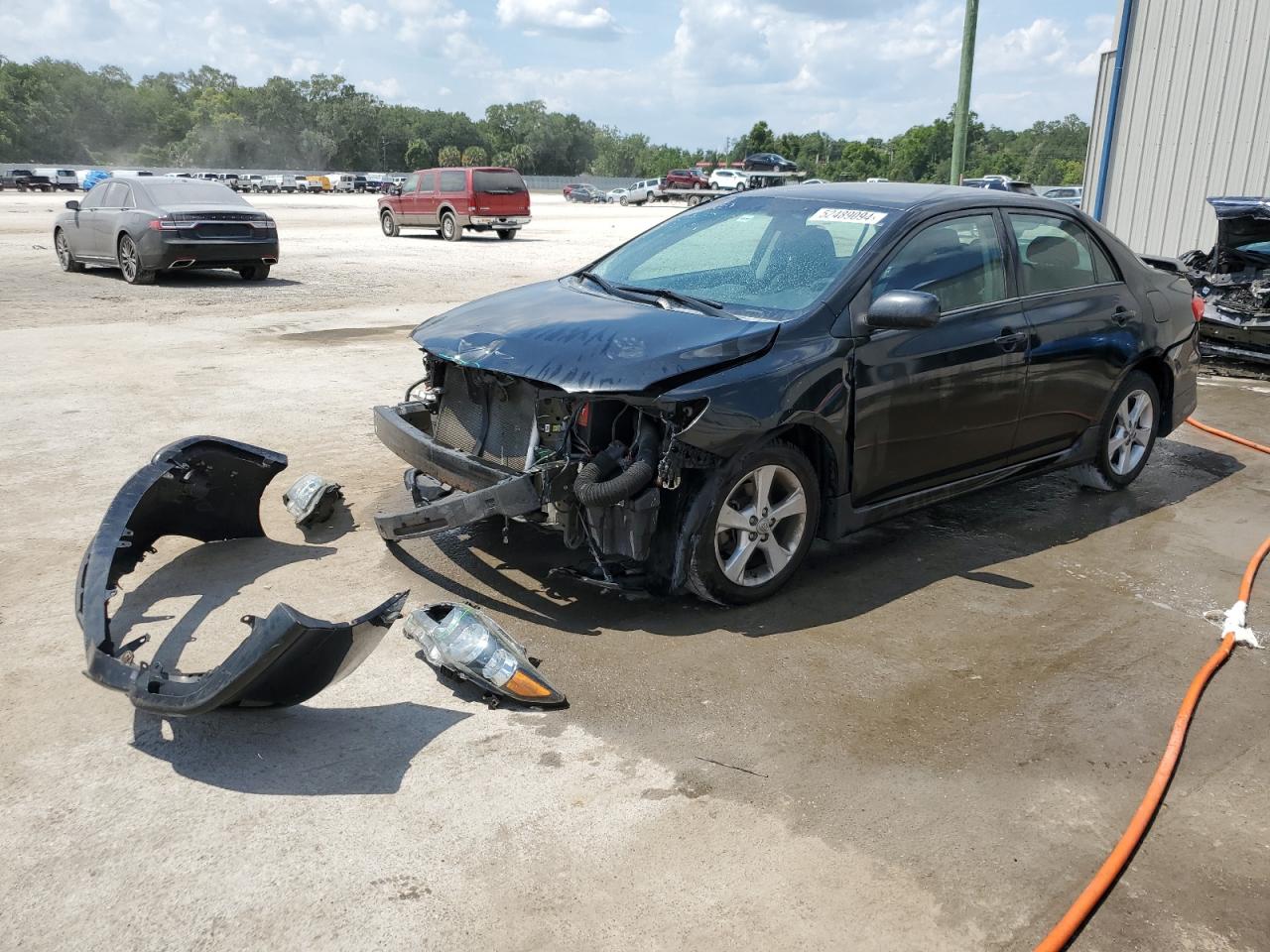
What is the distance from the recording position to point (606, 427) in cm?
434

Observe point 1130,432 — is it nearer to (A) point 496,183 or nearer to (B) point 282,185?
(A) point 496,183

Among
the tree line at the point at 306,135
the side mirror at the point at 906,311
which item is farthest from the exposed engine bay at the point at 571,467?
the tree line at the point at 306,135

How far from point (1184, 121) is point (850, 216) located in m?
11.0

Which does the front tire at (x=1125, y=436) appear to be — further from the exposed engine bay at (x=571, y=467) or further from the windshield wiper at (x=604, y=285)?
the exposed engine bay at (x=571, y=467)

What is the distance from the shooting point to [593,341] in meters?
4.36

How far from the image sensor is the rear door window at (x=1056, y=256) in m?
5.56

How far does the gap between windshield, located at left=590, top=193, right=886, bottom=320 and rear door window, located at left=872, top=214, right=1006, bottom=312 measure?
20 cm

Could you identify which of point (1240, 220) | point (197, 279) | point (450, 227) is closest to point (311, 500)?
point (1240, 220)

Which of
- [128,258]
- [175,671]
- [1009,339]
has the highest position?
[1009,339]

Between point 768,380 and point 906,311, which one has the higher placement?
point 906,311

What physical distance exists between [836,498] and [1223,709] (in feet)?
5.52

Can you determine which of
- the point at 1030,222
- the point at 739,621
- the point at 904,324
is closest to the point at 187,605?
the point at 739,621

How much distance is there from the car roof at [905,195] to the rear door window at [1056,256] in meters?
0.12

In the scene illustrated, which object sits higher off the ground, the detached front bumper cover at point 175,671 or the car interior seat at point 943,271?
the car interior seat at point 943,271
